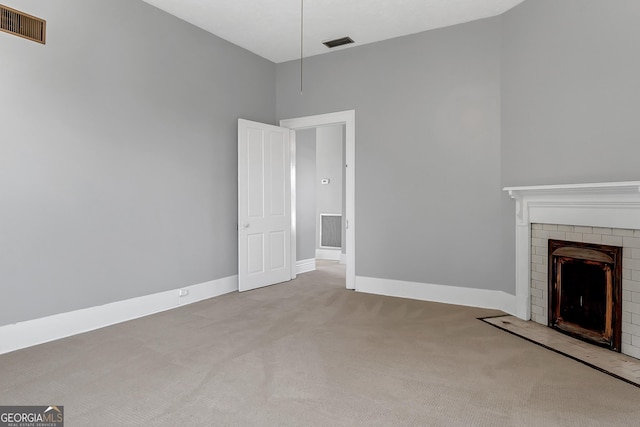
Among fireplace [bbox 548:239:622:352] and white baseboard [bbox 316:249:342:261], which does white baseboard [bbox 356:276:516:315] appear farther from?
white baseboard [bbox 316:249:342:261]

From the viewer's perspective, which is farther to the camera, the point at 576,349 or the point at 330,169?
the point at 330,169

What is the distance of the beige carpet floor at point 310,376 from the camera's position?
2059 mm

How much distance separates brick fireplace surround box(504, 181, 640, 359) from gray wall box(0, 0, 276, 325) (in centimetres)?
342

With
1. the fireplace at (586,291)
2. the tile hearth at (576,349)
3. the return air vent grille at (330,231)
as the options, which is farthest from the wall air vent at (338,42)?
the return air vent grille at (330,231)

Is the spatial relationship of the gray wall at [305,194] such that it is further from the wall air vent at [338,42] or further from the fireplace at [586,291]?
the fireplace at [586,291]

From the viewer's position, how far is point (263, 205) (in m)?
5.20

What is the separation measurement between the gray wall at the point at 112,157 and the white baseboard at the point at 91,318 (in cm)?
8

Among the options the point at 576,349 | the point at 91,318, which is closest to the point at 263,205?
the point at 91,318

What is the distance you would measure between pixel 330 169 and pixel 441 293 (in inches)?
165

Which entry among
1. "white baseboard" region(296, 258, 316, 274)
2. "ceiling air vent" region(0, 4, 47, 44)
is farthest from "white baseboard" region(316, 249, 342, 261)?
"ceiling air vent" region(0, 4, 47, 44)

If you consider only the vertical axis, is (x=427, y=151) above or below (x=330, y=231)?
above

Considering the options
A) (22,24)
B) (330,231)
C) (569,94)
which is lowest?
(330,231)

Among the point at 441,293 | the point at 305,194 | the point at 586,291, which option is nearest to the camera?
the point at 586,291

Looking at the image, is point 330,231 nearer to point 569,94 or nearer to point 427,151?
point 427,151
